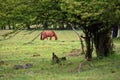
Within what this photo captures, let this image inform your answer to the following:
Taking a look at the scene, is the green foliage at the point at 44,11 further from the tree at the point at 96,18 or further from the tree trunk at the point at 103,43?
the tree trunk at the point at 103,43

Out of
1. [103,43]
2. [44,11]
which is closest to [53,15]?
[44,11]

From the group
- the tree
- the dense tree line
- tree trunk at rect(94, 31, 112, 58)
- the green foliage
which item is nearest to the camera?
the tree

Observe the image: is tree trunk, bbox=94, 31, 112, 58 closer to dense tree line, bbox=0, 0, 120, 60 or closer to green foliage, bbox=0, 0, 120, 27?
dense tree line, bbox=0, 0, 120, 60

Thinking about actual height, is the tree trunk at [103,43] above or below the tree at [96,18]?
below

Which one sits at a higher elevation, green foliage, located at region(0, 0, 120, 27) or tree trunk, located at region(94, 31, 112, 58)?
green foliage, located at region(0, 0, 120, 27)

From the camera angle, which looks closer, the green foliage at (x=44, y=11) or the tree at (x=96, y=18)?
the tree at (x=96, y=18)

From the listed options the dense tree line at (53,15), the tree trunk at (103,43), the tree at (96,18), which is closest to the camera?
the tree at (96,18)

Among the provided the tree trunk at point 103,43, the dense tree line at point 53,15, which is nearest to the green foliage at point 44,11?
the dense tree line at point 53,15

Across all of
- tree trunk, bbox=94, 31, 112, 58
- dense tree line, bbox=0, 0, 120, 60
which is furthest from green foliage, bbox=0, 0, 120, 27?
tree trunk, bbox=94, 31, 112, 58

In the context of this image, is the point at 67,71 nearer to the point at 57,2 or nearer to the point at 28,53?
the point at 57,2

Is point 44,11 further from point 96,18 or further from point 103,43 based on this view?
point 103,43

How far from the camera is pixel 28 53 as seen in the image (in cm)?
2638

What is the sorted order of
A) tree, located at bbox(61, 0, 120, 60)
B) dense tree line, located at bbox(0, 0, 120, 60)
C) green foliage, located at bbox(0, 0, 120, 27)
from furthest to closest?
dense tree line, located at bbox(0, 0, 120, 60)
green foliage, located at bbox(0, 0, 120, 27)
tree, located at bbox(61, 0, 120, 60)

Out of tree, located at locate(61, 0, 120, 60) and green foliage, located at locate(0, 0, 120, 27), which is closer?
tree, located at locate(61, 0, 120, 60)
